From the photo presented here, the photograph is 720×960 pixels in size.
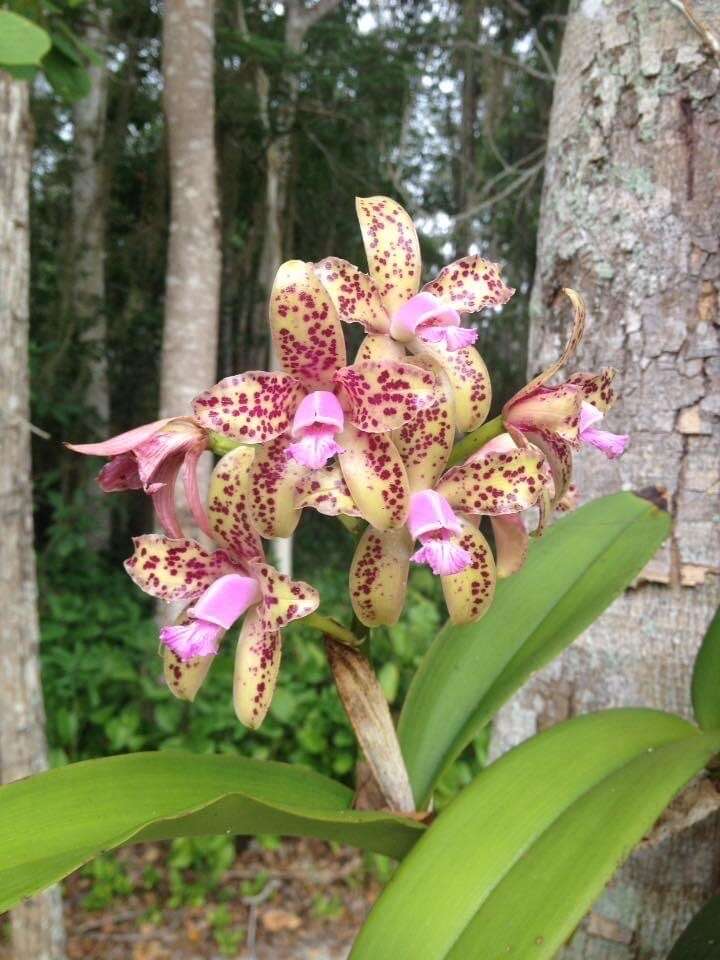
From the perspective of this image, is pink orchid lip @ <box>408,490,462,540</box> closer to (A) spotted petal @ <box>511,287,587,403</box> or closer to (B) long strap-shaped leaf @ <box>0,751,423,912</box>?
(A) spotted petal @ <box>511,287,587,403</box>

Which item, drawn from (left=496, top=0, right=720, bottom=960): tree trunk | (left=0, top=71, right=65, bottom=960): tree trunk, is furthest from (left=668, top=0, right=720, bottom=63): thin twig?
(left=0, top=71, right=65, bottom=960): tree trunk

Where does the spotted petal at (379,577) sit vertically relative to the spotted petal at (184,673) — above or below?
above

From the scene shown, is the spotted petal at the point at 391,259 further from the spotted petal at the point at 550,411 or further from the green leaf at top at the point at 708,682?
the green leaf at top at the point at 708,682

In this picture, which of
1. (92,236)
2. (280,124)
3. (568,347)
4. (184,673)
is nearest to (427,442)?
(568,347)

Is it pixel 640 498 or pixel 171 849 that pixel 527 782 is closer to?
pixel 640 498

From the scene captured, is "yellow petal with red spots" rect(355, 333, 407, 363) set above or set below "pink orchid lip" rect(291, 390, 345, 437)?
above

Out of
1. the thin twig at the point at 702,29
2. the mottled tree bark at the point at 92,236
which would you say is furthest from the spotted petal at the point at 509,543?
the mottled tree bark at the point at 92,236
